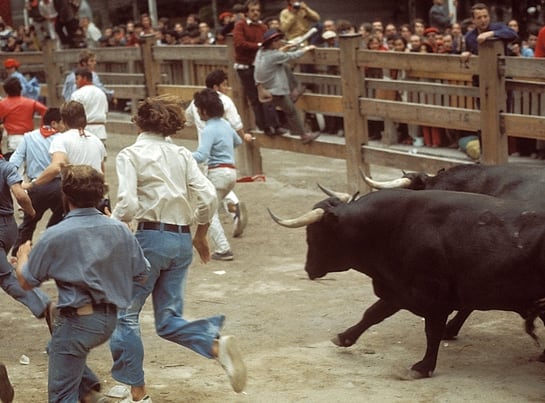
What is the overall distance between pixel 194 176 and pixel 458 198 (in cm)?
178

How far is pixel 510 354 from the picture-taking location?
26.1ft

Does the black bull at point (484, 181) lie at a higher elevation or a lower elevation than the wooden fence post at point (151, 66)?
higher

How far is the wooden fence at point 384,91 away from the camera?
11.7 metres

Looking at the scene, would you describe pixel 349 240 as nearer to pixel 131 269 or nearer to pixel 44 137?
pixel 131 269

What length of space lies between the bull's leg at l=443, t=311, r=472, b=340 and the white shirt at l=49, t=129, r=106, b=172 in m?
3.16

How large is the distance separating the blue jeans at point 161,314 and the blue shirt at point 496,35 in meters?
5.80

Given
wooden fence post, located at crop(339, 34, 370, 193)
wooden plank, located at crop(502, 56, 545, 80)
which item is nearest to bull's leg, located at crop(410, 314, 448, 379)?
wooden plank, located at crop(502, 56, 545, 80)

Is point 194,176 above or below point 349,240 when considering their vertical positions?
above

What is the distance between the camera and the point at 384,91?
1428 centimetres

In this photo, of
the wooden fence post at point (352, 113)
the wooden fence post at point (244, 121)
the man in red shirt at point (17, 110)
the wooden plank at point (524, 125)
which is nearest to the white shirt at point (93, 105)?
the man in red shirt at point (17, 110)

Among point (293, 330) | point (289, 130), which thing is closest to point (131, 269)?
point (293, 330)

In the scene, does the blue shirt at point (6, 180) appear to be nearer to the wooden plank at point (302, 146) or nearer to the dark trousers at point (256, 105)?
the wooden plank at point (302, 146)

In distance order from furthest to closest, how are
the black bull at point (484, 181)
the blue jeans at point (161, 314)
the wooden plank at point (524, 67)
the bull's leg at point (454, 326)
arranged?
the wooden plank at point (524, 67) → the black bull at point (484, 181) → the bull's leg at point (454, 326) → the blue jeans at point (161, 314)

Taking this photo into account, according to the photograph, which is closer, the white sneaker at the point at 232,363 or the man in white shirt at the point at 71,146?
the white sneaker at the point at 232,363
